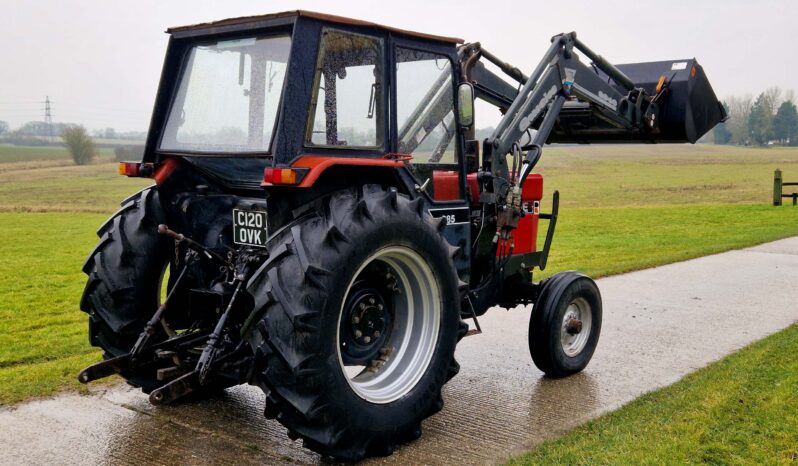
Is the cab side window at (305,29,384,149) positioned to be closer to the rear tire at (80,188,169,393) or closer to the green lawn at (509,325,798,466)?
the rear tire at (80,188,169,393)

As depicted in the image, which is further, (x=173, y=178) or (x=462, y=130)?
(x=462, y=130)

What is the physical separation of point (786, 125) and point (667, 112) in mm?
106089

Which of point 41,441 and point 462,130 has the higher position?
point 462,130

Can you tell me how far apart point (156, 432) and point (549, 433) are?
246 cm

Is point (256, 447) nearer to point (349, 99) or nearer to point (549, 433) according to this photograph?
point (549, 433)

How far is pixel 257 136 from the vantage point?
477 cm

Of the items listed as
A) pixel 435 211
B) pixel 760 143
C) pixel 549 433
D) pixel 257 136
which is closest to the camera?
pixel 257 136

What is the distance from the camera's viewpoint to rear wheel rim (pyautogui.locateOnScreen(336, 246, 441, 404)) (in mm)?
4820

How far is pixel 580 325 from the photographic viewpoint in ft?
21.5

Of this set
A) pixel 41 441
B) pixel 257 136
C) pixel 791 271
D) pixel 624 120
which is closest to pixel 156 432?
pixel 41 441

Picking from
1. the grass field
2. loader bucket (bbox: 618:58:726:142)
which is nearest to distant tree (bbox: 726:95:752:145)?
the grass field

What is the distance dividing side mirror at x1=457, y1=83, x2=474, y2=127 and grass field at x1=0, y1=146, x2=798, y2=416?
3491 millimetres

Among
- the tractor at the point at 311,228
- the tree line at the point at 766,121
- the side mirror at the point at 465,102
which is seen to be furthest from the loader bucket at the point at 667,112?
the tree line at the point at 766,121

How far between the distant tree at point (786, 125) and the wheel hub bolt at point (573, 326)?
10682cm
